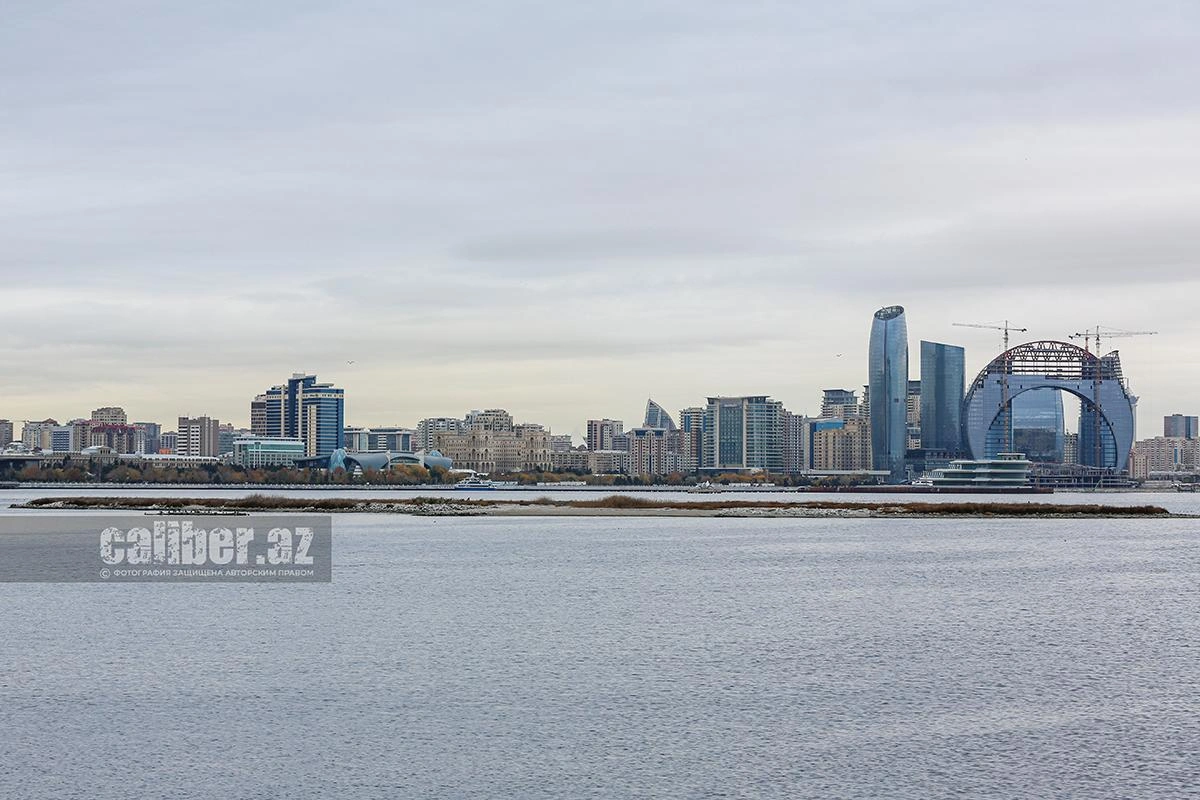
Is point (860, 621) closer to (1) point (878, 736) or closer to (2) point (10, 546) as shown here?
(1) point (878, 736)

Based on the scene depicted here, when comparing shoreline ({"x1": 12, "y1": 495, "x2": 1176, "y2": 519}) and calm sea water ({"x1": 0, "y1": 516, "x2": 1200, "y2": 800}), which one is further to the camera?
shoreline ({"x1": 12, "y1": 495, "x2": 1176, "y2": 519})

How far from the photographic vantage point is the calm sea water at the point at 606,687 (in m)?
24.2

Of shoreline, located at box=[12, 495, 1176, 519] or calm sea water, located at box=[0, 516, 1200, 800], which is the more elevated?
shoreline, located at box=[12, 495, 1176, 519]

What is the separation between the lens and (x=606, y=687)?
1273 inches

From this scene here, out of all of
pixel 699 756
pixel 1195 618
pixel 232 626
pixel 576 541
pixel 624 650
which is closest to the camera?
pixel 699 756

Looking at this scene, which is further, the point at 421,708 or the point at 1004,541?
the point at 1004,541

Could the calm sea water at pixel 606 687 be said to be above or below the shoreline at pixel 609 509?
below

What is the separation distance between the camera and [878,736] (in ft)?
88.9

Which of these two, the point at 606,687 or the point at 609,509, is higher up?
the point at 609,509

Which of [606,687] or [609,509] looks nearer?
[606,687]

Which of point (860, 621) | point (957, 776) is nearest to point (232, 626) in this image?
point (860, 621)

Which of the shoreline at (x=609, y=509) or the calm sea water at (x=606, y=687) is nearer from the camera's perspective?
the calm sea water at (x=606, y=687)

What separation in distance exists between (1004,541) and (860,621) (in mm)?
48019

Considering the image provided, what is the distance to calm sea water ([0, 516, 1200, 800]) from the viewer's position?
24.2m
